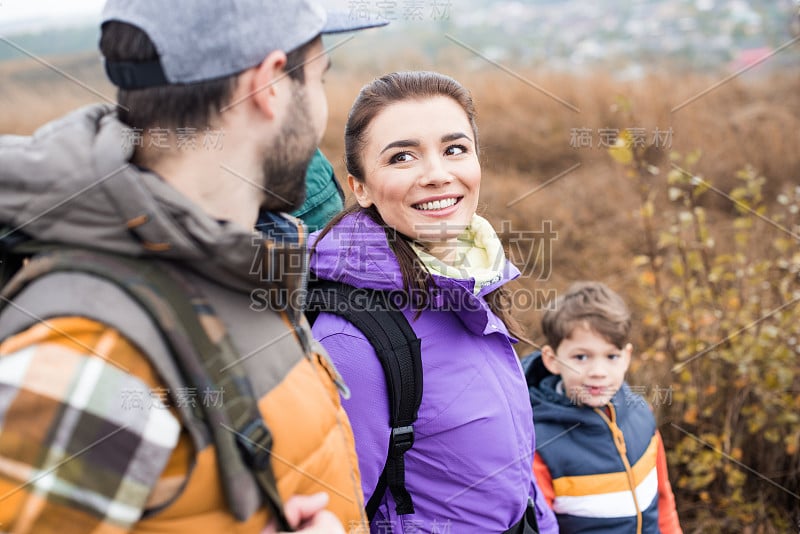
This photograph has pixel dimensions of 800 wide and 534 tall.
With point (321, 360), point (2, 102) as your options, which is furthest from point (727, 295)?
point (2, 102)

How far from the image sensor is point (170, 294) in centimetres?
101

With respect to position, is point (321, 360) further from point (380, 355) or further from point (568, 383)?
point (568, 383)

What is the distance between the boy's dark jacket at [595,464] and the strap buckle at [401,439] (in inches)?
31.8

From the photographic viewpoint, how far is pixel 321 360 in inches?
54.1

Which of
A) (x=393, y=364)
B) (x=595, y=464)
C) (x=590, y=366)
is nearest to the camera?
(x=393, y=364)

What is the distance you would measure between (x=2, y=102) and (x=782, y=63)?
872cm

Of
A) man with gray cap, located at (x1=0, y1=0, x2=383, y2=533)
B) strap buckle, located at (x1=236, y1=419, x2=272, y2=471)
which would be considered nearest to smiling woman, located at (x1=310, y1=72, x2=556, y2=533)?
man with gray cap, located at (x1=0, y1=0, x2=383, y2=533)

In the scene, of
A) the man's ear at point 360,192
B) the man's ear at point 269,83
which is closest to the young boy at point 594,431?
the man's ear at point 360,192

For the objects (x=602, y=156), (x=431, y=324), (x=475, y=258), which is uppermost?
(x=602, y=156)

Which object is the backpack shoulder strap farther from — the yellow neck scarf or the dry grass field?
the dry grass field

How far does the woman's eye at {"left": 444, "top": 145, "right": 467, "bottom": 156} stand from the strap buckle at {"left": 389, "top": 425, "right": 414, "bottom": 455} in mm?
759

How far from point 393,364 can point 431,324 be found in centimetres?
20

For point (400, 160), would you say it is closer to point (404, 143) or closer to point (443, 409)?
point (404, 143)

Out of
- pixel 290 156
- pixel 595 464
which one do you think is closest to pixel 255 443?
pixel 290 156
